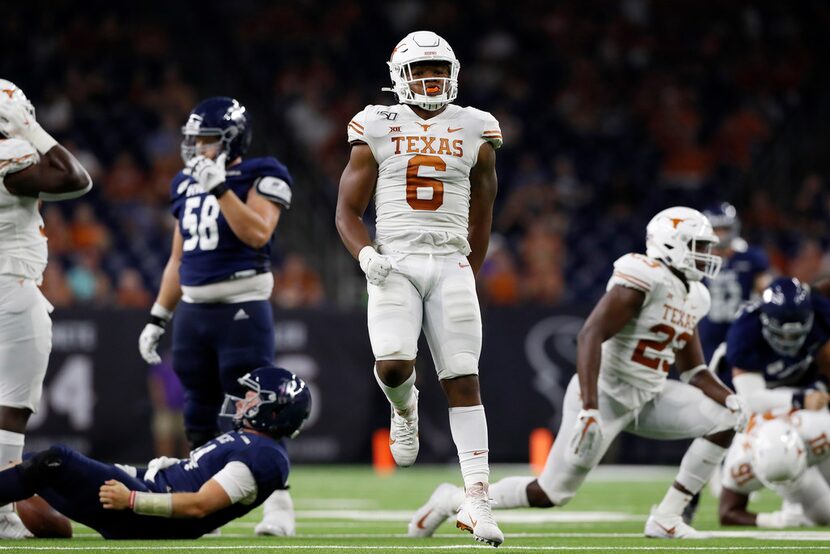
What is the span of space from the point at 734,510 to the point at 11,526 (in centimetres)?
392

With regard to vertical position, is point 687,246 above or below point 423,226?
below

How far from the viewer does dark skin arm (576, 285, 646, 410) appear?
6.54 metres

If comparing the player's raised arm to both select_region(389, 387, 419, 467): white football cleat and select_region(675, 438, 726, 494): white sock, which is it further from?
select_region(675, 438, 726, 494): white sock

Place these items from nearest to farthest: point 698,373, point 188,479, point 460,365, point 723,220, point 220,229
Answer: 1. point 460,365
2. point 188,479
3. point 220,229
4. point 698,373
5. point 723,220

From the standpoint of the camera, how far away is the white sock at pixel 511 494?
22.1 feet

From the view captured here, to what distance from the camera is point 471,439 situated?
556 cm

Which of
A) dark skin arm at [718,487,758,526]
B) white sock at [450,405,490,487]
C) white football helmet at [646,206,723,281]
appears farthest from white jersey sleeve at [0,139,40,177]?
dark skin arm at [718,487,758,526]

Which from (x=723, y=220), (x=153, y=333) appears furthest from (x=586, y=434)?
(x=723, y=220)

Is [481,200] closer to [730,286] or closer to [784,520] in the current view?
[784,520]

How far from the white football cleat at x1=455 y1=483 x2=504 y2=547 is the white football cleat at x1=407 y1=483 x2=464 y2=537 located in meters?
0.87

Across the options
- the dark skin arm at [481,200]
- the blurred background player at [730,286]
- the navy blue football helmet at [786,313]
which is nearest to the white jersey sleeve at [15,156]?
the dark skin arm at [481,200]

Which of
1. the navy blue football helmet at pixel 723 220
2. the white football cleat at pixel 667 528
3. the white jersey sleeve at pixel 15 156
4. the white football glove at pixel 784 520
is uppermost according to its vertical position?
the white jersey sleeve at pixel 15 156

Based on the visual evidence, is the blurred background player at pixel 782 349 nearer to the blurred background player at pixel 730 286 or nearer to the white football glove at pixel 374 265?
the blurred background player at pixel 730 286

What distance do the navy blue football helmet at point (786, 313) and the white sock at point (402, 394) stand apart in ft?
8.85
